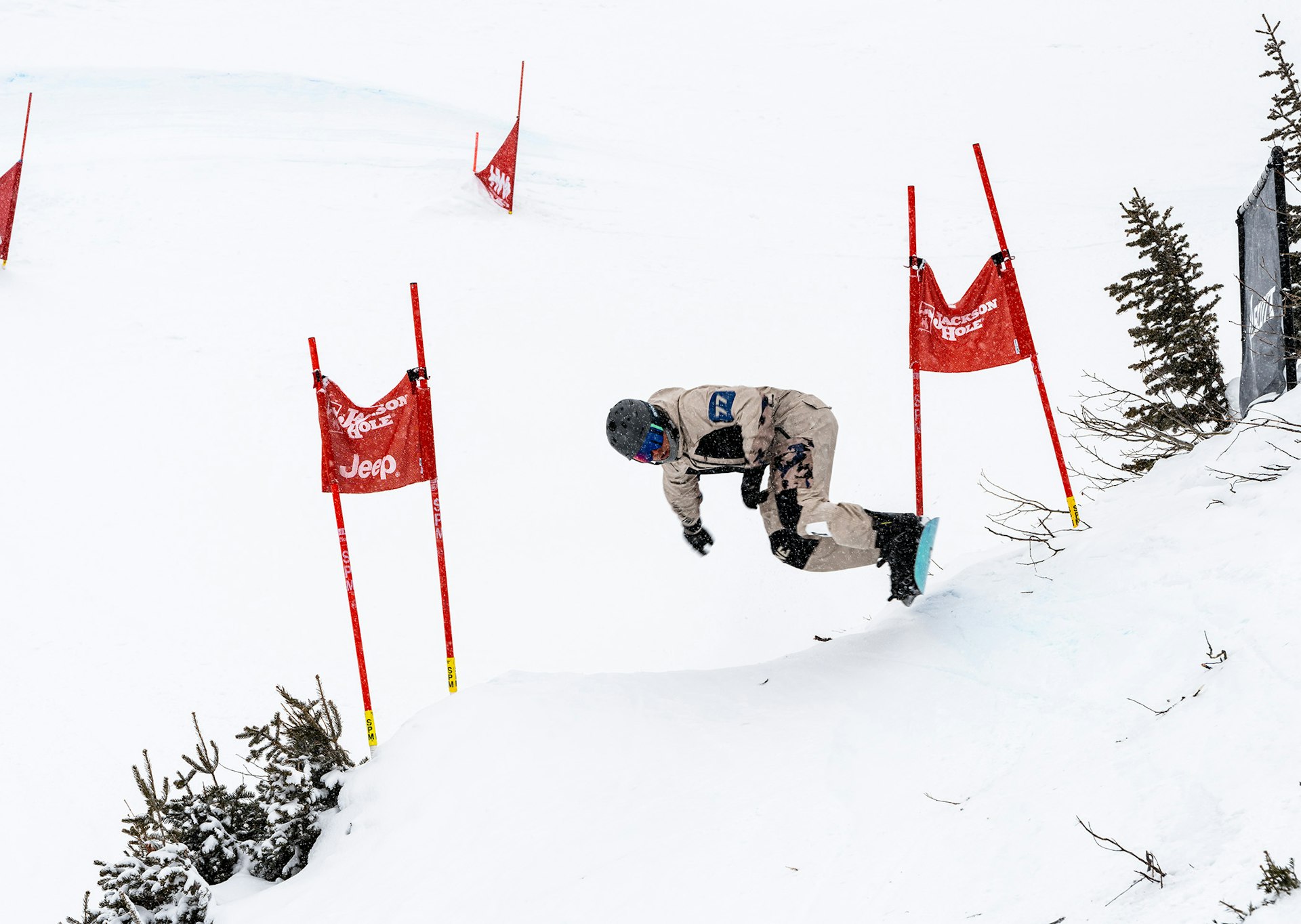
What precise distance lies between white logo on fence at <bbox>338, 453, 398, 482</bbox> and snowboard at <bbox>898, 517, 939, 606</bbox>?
295cm

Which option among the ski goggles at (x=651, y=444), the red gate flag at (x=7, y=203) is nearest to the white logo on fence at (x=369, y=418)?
the ski goggles at (x=651, y=444)

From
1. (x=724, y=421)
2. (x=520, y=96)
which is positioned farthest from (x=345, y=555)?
(x=520, y=96)

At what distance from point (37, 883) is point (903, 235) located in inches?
537

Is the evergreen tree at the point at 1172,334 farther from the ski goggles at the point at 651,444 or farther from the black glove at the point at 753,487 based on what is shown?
the ski goggles at the point at 651,444

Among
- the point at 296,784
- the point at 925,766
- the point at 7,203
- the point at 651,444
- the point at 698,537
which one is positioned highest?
the point at 7,203

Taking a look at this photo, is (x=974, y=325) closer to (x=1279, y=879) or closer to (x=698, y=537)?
(x=698, y=537)

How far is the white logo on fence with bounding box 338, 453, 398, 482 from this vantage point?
234 inches

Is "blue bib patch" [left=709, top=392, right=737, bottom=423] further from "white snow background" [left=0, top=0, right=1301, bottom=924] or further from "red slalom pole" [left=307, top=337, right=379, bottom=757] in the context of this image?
"red slalom pole" [left=307, top=337, right=379, bottom=757]

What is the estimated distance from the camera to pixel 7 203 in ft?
42.0

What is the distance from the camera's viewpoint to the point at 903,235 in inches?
617

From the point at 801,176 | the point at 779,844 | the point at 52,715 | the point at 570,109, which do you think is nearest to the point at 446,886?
the point at 779,844

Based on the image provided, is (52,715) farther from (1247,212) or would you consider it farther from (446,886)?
(1247,212)

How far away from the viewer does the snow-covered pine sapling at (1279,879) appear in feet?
7.59

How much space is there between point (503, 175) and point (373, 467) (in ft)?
35.8
